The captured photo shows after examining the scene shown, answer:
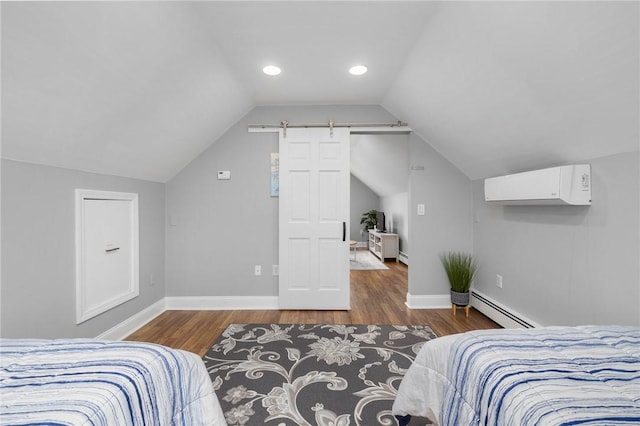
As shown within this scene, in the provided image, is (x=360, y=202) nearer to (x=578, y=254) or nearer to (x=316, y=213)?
(x=316, y=213)

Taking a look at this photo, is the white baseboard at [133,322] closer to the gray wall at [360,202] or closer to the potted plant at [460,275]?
the potted plant at [460,275]

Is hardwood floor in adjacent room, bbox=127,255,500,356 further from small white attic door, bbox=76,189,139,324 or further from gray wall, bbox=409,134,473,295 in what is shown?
small white attic door, bbox=76,189,139,324

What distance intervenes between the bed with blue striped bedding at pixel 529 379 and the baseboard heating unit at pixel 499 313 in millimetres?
1425

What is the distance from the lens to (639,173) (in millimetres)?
1559

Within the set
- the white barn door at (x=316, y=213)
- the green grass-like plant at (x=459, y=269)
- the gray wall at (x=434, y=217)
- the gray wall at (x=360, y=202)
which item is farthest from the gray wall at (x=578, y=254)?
the gray wall at (x=360, y=202)

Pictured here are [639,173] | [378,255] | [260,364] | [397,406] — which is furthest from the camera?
[378,255]

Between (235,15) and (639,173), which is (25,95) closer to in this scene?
(235,15)

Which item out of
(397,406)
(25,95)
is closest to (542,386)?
(397,406)

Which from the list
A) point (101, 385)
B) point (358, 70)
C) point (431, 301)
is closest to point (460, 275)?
point (431, 301)

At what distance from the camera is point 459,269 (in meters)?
3.16

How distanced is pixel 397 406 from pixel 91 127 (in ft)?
8.15

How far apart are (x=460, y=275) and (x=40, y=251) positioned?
366 cm

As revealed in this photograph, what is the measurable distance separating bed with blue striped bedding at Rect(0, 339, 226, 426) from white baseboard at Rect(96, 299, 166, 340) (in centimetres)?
158

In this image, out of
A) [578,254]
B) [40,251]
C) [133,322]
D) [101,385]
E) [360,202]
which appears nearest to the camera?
[101,385]
